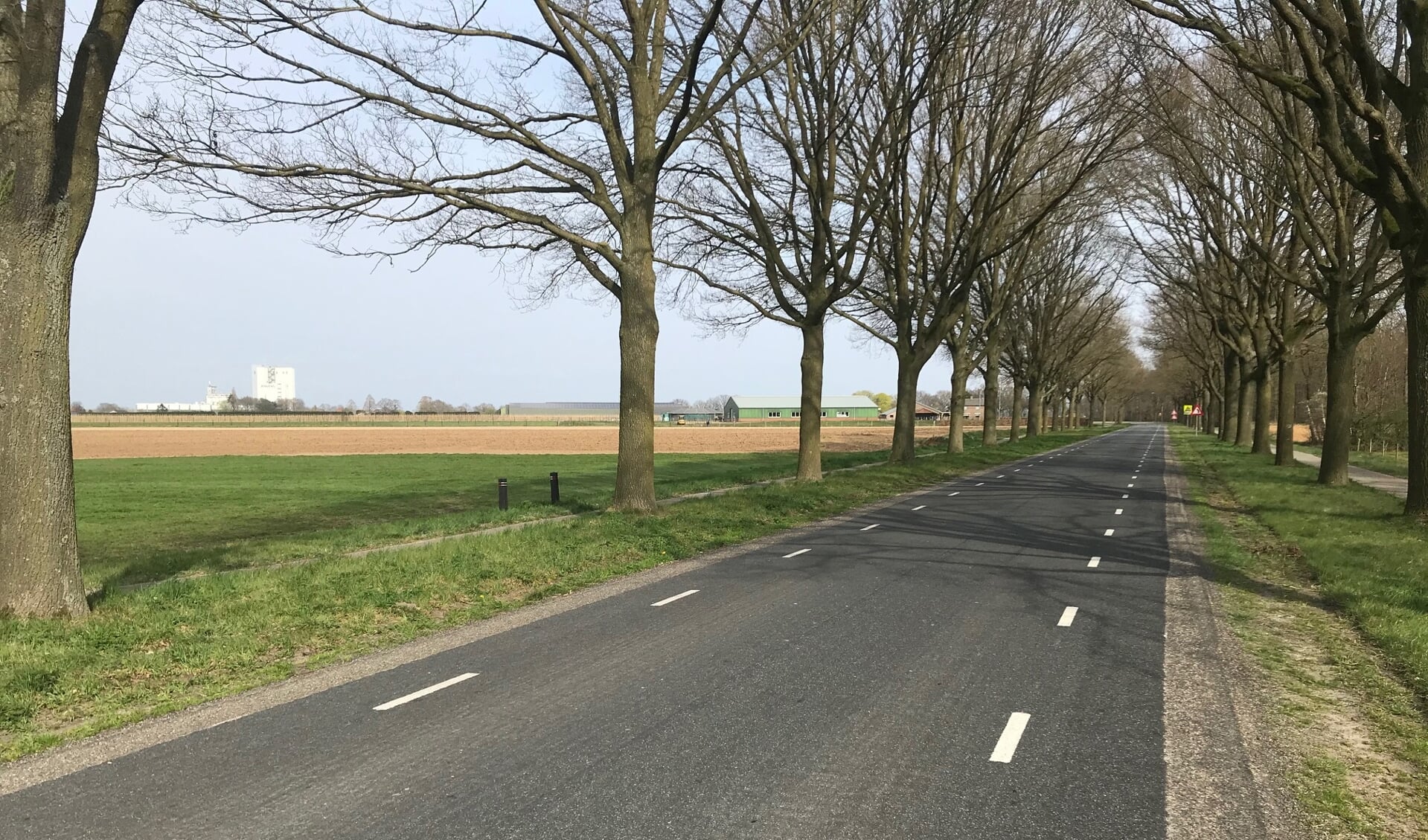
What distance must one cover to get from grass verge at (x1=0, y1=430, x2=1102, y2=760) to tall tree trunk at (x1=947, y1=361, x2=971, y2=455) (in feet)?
75.1

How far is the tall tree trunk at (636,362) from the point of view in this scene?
15211 mm

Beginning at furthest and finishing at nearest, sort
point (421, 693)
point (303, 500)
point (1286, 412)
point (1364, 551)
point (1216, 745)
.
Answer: point (1286, 412)
point (303, 500)
point (1364, 551)
point (421, 693)
point (1216, 745)

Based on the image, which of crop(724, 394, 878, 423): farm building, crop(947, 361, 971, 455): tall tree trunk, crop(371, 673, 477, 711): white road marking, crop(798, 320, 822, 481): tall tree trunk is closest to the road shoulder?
crop(371, 673, 477, 711): white road marking

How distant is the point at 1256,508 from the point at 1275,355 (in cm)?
1564

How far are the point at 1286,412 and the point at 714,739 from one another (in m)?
27.8

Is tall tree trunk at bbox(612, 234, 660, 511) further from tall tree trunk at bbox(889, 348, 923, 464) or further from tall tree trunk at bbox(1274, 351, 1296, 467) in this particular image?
tall tree trunk at bbox(1274, 351, 1296, 467)

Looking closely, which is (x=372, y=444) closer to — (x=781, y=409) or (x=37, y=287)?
(x=37, y=287)

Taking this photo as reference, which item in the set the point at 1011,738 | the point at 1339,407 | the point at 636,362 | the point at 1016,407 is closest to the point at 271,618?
the point at 1011,738

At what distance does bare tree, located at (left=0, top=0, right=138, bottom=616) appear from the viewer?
23.7 feet

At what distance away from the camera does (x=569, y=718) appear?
541 centimetres

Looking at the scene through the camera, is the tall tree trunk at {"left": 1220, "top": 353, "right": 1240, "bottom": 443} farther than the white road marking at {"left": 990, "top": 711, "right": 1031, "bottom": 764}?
Yes

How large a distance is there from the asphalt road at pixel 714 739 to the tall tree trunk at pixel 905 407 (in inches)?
764

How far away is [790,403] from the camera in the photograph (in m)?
190

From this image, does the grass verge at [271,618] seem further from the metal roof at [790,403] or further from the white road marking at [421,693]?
the metal roof at [790,403]
